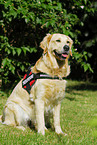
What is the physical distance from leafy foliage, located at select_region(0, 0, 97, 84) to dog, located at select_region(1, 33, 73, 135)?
116 cm

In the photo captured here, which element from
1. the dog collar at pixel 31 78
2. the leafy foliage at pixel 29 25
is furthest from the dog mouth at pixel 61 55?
the leafy foliage at pixel 29 25

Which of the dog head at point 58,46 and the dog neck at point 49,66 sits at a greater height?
the dog head at point 58,46

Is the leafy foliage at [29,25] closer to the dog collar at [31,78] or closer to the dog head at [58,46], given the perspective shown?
the dog head at [58,46]

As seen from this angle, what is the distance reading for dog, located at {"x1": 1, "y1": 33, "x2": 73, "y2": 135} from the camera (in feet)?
8.73

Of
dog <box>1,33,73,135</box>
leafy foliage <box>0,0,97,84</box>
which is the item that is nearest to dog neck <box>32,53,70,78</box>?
dog <box>1,33,73,135</box>

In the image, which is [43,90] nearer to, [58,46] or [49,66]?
[49,66]

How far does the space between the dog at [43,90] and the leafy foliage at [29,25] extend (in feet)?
3.81

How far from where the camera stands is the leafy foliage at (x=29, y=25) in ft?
13.6

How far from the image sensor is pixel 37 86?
8.79ft

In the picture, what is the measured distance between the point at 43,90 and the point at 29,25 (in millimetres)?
3475

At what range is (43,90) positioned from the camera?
263cm

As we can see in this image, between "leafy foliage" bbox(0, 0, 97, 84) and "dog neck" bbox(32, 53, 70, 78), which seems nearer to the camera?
"dog neck" bbox(32, 53, 70, 78)

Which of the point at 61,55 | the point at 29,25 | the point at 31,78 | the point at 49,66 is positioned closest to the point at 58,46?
the point at 61,55

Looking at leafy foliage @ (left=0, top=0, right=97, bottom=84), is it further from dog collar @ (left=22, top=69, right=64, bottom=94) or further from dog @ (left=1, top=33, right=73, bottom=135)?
dog collar @ (left=22, top=69, right=64, bottom=94)
